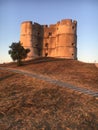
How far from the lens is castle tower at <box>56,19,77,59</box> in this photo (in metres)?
47.6

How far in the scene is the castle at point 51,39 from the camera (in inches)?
1877

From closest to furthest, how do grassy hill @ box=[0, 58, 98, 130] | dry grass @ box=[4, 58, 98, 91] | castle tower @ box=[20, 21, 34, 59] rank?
grassy hill @ box=[0, 58, 98, 130]
dry grass @ box=[4, 58, 98, 91]
castle tower @ box=[20, 21, 34, 59]

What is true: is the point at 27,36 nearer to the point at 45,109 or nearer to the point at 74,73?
the point at 74,73

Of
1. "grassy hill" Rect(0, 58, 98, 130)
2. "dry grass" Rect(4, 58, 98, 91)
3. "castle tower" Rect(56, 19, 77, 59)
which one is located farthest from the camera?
"castle tower" Rect(56, 19, 77, 59)

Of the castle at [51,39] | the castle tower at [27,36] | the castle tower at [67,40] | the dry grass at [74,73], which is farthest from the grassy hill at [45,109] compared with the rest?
the castle tower at [27,36]

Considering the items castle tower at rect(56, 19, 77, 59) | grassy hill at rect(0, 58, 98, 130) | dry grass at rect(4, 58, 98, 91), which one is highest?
castle tower at rect(56, 19, 77, 59)

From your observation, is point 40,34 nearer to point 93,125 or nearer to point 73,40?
point 73,40

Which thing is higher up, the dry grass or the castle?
the castle

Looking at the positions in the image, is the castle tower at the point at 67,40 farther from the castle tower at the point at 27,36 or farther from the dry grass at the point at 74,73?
the dry grass at the point at 74,73

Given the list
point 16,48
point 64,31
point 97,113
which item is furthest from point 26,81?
point 64,31

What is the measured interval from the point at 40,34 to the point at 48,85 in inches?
1480

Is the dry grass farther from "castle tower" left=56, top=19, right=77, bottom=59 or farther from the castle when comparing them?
the castle

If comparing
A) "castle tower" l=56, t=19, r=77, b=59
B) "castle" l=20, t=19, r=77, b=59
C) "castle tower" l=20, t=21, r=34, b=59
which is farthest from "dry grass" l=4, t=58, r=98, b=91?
"castle tower" l=20, t=21, r=34, b=59

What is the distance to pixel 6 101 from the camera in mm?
12812
